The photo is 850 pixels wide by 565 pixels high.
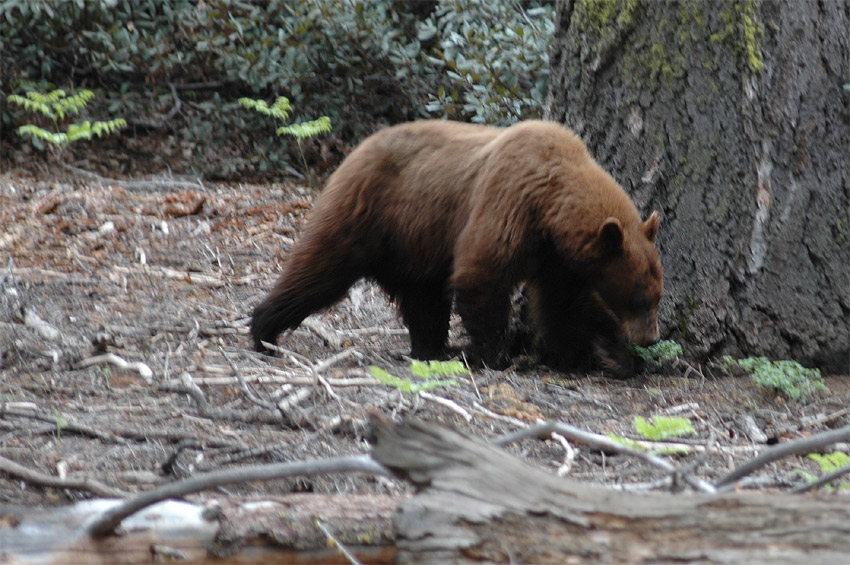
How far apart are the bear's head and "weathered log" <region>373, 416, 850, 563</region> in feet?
11.4

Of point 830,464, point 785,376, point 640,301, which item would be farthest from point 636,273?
point 830,464

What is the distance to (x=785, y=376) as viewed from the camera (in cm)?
556

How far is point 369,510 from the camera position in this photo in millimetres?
2969

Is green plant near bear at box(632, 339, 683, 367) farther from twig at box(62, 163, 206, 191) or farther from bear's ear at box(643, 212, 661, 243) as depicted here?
twig at box(62, 163, 206, 191)

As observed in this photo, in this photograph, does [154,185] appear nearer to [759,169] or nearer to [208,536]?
[759,169]

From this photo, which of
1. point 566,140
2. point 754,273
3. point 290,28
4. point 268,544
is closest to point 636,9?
point 566,140

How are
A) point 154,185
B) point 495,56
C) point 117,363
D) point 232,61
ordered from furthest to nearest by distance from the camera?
point 232,61 < point 154,185 < point 495,56 < point 117,363

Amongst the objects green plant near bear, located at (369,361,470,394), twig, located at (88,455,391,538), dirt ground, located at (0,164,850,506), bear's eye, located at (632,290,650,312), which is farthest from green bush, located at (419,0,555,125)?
twig, located at (88,455,391,538)

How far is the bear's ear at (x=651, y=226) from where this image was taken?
19.6 ft

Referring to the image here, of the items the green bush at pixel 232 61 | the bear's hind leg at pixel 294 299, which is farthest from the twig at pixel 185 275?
the green bush at pixel 232 61

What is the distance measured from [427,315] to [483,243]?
0.98 metres

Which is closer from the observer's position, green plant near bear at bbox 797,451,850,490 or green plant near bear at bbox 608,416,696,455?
green plant near bear at bbox 797,451,850,490

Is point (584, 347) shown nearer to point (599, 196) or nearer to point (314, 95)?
point (599, 196)

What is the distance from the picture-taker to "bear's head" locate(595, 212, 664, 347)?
19.8 ft
